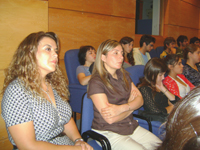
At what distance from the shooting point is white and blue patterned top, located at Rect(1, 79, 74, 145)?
3.23ft

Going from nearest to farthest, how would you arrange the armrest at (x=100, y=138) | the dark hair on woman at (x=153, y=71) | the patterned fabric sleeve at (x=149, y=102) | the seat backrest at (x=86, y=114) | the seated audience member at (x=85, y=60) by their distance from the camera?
the armrest at (x=100, y=138)
the seat backrest at (x=86, y=114)
the patterned fabric sleeve at (x=149, y=102)
the dark hair on woman at (x=153, y=71)
the seated audience member at (x=85, y=60)

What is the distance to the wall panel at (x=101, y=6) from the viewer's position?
2.77 m

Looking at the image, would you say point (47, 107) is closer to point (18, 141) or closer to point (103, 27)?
point (18, 141)

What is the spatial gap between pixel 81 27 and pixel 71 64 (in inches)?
29.4

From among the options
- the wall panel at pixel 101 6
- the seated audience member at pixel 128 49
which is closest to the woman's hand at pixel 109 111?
the wall panel at pixel 101 6

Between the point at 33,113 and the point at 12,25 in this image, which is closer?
the point at 33,113

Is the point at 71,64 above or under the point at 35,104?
above

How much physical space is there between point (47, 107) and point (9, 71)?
0.36 metres

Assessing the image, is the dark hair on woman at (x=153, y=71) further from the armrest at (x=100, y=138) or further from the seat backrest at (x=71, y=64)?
the seat backrest at (x=71, y=64)

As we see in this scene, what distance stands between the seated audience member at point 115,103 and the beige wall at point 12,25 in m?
1.19

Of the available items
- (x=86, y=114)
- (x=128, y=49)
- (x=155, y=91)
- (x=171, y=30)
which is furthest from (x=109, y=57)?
(x=171, y=30)

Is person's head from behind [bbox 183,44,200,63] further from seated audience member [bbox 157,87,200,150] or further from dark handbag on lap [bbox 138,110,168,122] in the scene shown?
seated audience member [bbox 157,87,200,150]

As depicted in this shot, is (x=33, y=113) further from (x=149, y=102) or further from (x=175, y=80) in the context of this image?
(x=175, y=80)

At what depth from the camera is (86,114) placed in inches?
59.1
